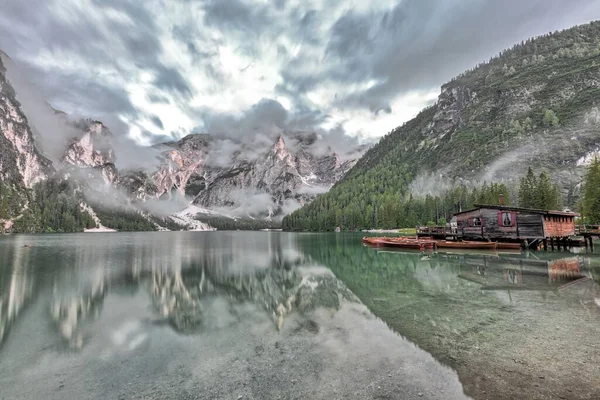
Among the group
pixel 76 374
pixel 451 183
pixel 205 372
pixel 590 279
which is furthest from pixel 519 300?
pixel 451 183

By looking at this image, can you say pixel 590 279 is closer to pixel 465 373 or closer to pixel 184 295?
pixel 465 373

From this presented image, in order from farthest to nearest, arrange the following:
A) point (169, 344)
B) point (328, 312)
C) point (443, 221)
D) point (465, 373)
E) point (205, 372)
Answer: point (443, 221) → point (328, 312) → point (169, 344) → point (205, 372) → point (465, 373)

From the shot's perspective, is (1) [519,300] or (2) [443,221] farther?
(2) [443,221]

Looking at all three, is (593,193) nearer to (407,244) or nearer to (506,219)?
(506,219)

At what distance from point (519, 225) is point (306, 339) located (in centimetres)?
5235

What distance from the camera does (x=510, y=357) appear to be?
1007cm

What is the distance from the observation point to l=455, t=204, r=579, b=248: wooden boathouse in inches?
1864

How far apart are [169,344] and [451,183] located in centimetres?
19575

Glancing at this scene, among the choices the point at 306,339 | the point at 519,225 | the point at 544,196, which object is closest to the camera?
the point at 306,339

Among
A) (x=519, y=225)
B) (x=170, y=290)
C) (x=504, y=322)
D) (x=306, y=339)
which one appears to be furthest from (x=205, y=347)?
(x=519, y=225)

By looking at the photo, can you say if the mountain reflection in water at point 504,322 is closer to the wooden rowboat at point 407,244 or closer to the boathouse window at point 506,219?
the wooden rowboat at point 407,244

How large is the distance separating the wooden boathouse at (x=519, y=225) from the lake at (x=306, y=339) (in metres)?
25.5

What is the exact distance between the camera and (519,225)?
4953cm

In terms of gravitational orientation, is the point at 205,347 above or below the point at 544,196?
below
